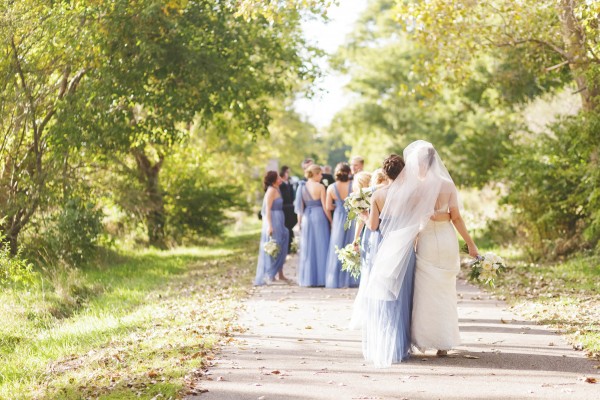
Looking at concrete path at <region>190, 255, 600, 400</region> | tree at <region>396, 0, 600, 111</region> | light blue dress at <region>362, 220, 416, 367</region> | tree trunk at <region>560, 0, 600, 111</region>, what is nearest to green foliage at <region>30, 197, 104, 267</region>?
tree at <region>396, 0, 600, 111</region>

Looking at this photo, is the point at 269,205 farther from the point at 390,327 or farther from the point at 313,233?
the point at 390,327

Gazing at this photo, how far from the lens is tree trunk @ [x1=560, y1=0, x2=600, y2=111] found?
16.5 m

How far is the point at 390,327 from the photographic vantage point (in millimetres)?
9148

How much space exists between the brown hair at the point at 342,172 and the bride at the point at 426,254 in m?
6.35

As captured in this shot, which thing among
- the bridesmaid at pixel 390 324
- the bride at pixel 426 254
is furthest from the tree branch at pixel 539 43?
the bridesmaid at pixel 390 324

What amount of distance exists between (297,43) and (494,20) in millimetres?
6253

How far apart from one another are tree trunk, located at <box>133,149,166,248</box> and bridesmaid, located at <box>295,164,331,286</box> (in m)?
9.43

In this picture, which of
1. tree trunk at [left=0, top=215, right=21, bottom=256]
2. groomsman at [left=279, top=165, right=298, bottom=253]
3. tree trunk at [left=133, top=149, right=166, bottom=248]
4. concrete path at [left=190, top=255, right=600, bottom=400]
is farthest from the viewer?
tree trunk at [left=133, top=149, right=166, bottom=248]

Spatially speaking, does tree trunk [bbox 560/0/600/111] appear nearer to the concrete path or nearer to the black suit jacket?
the concrete path

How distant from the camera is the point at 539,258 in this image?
19719 mm

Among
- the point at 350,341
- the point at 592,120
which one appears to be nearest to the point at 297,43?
the point at 592,120

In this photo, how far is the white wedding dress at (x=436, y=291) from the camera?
911cm

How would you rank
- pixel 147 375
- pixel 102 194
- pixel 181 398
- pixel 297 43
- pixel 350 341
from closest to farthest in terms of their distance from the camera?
pixel 181 398 < pixel 147 375 < pixel 350 341 < pixel 102 194 < pixel 297 43

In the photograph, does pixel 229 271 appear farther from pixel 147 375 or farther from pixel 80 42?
pixel 147 375
